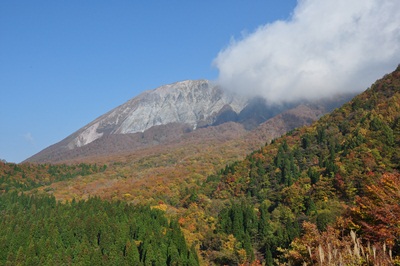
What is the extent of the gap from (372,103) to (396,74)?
16.7 metres

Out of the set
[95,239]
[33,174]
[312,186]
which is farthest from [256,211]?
[33,174]

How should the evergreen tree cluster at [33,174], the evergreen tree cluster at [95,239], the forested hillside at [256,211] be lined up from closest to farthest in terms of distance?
the forested hillside at [256,211], the evergreen tree cluster at [95,239], the evergreen tree cluster at [33,174]

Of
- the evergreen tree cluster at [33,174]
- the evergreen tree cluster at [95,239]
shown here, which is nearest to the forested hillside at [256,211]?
the evergreen tree cluster at [95,239]

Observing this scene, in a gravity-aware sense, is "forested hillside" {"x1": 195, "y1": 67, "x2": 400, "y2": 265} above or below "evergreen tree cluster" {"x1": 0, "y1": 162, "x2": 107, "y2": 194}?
below

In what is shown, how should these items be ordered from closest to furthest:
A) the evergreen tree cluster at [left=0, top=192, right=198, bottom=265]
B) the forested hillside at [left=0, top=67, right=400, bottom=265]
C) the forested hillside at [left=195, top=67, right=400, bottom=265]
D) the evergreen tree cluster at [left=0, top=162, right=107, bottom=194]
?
the forested hillside at [left=195, top=67, right=400, bottom=265] < the forested hillside at [left=0, top=67, right=400, bottom=265] < the evergreen tree cluster at [left=0, top=192, right=198, bottom=265] < the evergreen tree cluster at [left=0, top=162, right=107, bottom=194]

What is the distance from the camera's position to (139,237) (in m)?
68.0

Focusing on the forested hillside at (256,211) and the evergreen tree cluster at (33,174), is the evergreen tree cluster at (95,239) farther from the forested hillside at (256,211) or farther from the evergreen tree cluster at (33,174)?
the evergreen tree cluster at (33,174)

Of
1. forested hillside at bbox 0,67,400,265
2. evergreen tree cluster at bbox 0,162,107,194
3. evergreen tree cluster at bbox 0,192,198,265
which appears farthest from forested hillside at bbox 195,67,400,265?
evergreen tree cluster at bbox 0,162,107,194

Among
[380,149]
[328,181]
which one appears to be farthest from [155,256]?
[380,149]

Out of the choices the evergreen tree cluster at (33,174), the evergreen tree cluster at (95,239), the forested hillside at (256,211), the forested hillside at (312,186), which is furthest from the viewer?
the evergreen tree cluster at (33,174)

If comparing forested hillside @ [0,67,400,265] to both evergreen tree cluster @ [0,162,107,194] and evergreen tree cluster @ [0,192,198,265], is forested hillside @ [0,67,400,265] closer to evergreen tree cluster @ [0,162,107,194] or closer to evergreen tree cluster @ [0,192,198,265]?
evergreen tree cluster @ [0,192,198,265]

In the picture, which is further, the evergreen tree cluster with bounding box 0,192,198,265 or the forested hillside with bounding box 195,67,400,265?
the evergreen tree cluster with bounding box 0,192,198,265

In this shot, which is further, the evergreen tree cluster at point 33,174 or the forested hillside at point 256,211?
the evergreen tree cluster at point 33,174

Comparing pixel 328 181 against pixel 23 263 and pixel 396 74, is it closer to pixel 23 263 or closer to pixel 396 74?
pixel 23 263
